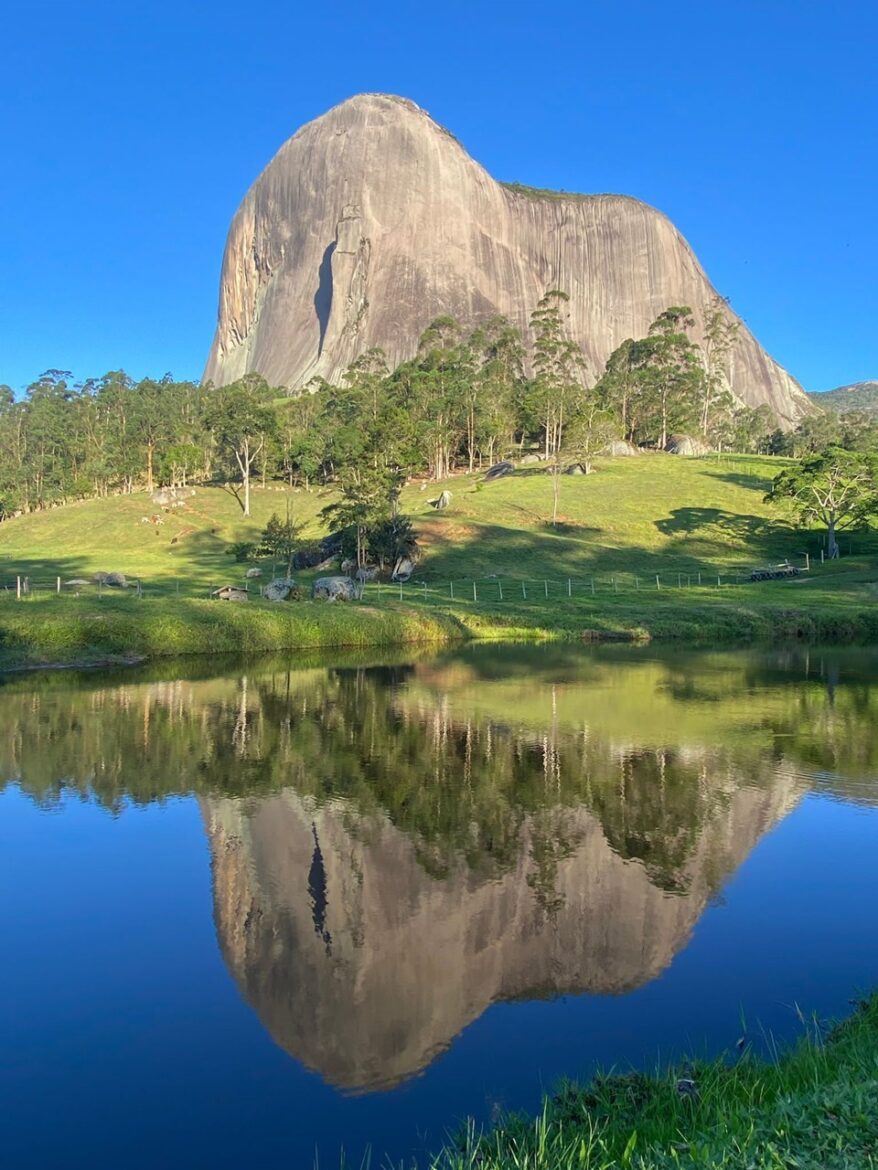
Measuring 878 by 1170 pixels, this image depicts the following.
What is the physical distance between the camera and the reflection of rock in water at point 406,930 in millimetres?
10281

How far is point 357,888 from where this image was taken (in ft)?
46.2

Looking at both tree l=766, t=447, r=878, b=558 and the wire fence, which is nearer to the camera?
the wire fence

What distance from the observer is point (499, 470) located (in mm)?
110250

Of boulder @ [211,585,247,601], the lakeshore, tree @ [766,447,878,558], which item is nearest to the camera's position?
the lakeshore

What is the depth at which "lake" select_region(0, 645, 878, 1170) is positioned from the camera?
29.4 ft

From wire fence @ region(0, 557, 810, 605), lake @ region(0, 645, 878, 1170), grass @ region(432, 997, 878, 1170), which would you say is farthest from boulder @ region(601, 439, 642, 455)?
grass @ region(432, 997, 878, 1170)

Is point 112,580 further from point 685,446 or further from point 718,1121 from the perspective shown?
point 685,446

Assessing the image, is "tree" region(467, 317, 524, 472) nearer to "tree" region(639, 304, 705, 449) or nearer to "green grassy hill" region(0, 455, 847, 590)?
"green grassy hill" region(0, 455, 847, 590)

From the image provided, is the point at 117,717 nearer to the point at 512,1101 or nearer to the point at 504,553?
the point at 512,1101

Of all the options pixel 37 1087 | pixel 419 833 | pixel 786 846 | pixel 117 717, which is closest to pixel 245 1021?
pixel 37 1087

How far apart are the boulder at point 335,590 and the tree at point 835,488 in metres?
42.6

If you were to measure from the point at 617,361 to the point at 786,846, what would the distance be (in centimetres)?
14039

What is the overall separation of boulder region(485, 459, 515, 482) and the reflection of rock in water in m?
93.3

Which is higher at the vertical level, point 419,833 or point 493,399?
point 493,399
